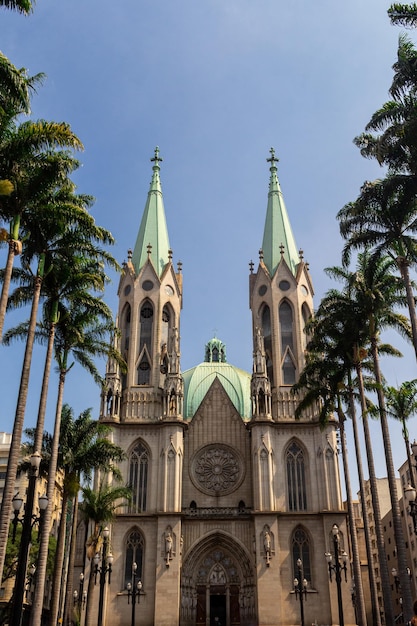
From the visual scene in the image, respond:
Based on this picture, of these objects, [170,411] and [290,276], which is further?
[290,276]

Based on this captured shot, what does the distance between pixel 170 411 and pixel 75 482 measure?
46.9ft

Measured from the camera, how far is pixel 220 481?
45.3 metres

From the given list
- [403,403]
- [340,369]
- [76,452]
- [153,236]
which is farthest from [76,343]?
[153,236]

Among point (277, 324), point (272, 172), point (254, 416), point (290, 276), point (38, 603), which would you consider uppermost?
point (272, 172)

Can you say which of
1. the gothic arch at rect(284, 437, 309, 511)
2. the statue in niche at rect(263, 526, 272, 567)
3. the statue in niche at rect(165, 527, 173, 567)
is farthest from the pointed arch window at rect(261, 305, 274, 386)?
the statue in niche at rect(165, 527, 173, 567)

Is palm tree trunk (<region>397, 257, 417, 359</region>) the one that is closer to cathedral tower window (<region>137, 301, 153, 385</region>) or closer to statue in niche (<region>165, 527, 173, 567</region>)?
statue in niche (<region>165, 527, 173, 567</region>)

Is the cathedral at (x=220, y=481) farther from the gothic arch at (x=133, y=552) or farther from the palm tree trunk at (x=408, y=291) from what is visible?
the palm tree trunk at (x=408, y=291)

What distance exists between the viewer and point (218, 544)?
142ft

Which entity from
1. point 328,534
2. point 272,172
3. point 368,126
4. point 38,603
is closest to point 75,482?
point 38,603

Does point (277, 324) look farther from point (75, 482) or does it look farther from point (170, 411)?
point (75, 482)

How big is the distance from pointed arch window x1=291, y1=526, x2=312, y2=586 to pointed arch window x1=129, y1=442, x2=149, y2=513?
10.3 m

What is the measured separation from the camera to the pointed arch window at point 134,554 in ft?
136

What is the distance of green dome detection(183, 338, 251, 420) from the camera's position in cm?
5256

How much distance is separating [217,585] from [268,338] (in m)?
18.5
